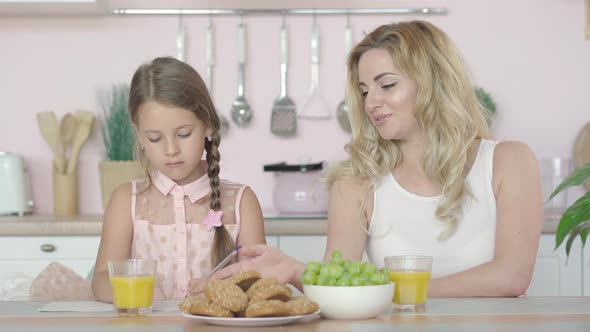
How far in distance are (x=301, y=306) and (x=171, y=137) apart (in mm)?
749

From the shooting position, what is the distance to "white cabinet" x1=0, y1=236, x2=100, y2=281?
290 cm

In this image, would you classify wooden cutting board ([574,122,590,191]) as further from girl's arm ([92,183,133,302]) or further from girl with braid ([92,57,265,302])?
girl's arm ([92,183,133,302])

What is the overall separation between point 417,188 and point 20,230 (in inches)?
58.1

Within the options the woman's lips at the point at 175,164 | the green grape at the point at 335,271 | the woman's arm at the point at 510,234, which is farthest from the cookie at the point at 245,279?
the woman's lips at the point at 175,164

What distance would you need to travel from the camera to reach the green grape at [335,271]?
1.26m

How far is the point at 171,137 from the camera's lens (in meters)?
1.86

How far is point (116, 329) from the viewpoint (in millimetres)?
1217

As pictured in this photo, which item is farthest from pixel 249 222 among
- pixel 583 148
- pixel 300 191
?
pixel 583 148

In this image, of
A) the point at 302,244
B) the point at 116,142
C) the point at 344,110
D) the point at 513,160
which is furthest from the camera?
the point at 344,110

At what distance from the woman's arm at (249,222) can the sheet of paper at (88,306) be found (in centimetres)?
54

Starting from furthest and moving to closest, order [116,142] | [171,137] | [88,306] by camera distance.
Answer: [116,142], [171,137], [88,306]

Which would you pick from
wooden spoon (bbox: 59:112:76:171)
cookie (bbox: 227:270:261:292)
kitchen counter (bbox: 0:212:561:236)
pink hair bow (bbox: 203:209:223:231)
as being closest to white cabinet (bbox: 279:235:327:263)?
kitchen counter (bbox: 0:212:561:236)

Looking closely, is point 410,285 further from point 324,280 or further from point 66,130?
→ point 66,130

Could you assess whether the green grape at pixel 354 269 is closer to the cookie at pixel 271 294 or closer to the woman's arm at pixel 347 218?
the cookie at pixel 271 294
